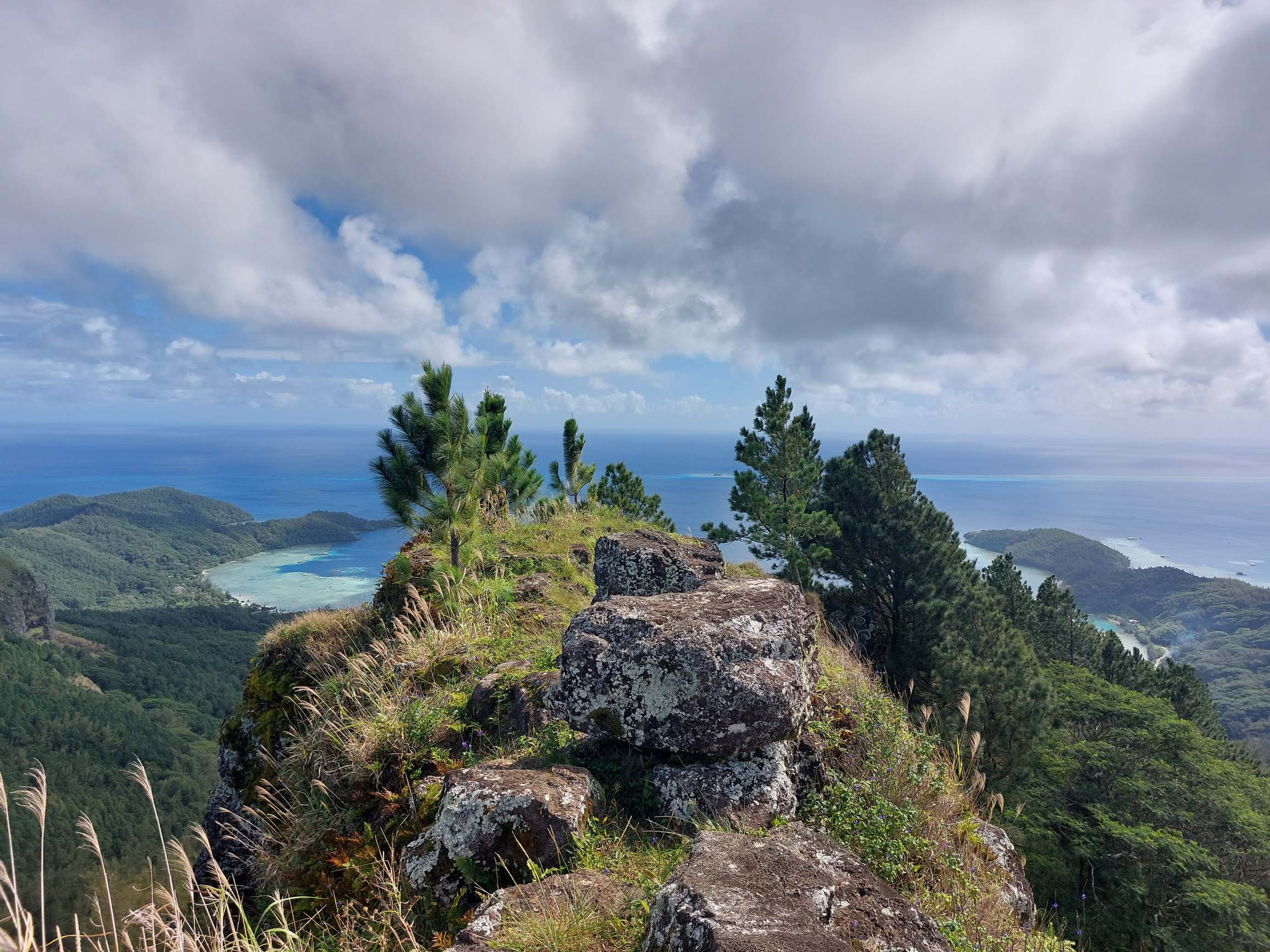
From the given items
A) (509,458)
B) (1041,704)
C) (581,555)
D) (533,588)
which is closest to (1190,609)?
(1041,704)

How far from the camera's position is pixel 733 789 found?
427cm

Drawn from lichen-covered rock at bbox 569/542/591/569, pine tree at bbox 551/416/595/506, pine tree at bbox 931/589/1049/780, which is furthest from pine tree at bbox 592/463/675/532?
lichen-covered rock at bbox 569/542/591/569

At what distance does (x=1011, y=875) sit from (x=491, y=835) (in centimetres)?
408

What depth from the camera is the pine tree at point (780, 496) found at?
73.2 feet

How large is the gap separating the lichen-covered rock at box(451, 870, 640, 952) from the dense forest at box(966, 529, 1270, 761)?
9932 centimetres

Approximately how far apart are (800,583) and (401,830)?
19598 mm

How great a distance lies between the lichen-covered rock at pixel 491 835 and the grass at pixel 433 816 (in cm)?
12

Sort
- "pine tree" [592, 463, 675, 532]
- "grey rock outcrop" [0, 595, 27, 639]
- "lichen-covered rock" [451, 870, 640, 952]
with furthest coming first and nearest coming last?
1. "grey rock outcrop" [0, 595, 27, 639]
2. "pine tree" [592, 463, 675, 532]
3. "lichen-covered rock" [451, 870, 640, 952]

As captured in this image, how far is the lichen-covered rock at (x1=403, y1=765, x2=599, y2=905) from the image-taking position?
3783 millimetres

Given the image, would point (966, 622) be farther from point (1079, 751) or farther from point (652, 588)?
point (652, 588)

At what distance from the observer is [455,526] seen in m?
10.8

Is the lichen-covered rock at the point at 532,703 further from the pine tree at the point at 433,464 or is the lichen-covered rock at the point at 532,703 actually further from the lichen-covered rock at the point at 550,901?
the pine tree at the point at 433,464

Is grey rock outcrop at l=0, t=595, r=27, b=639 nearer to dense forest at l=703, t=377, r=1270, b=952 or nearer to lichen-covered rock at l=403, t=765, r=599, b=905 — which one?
dense forest at l=703, t=377, r=1270, b=952

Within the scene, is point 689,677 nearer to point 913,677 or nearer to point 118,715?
point 913,677
